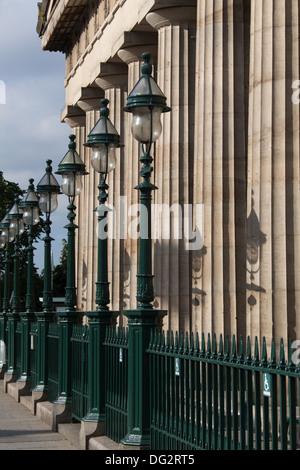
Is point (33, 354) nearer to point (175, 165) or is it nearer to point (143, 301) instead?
point (175, 165)

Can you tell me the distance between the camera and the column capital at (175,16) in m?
22.0

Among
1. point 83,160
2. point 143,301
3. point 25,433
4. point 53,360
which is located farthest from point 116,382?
point 83,160

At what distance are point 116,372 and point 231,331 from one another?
591cm

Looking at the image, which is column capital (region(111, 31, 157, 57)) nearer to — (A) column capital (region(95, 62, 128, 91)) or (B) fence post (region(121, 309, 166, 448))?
(A) column capital (region(95, 62, 128, 91))

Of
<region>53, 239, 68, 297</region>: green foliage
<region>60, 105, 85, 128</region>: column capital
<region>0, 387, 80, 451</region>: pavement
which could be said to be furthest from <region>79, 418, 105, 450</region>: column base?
<region>53, 239, 68, 297</region>: green foliage

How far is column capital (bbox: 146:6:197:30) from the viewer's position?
2200 cm

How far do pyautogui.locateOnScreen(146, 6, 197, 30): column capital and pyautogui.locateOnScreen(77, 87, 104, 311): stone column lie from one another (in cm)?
1094

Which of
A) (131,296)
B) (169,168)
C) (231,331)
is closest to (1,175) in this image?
(131,296)

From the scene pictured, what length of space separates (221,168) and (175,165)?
3772 mm

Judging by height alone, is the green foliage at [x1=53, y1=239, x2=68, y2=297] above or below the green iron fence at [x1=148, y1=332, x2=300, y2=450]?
above

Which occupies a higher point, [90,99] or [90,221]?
[90,99]

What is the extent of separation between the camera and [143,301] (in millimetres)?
11031

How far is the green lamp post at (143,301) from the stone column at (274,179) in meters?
3.35

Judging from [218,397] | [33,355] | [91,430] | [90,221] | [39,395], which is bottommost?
Answer: [39,395]
